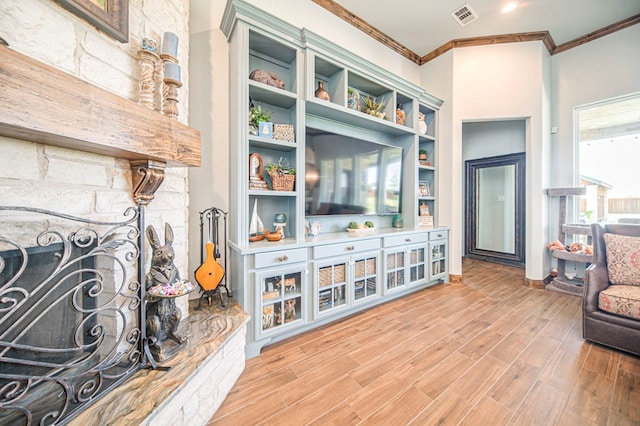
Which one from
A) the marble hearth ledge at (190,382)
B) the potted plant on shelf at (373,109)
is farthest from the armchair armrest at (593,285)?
the marble hearth ledge at (190,382)

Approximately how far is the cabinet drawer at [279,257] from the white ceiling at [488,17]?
294 centimetres

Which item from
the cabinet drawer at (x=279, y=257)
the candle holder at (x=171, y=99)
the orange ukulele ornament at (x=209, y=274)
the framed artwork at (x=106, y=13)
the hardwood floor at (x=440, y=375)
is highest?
the framed artwork at (x=106, y=13)

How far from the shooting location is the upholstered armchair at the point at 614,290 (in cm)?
173

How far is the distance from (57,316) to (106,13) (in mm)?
1375

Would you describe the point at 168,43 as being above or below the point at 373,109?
below

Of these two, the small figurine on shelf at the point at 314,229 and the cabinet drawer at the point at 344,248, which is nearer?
the cabinet drawer at the point at 344,248

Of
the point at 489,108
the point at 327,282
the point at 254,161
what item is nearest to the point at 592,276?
the point at 327,282

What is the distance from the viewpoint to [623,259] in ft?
6.37

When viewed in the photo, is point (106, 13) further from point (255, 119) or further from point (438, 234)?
point (438, 234)

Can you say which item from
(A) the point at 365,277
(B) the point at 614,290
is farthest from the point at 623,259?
(A) the point at 365,277

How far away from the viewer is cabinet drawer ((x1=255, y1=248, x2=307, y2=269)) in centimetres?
177

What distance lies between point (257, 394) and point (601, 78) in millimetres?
5354

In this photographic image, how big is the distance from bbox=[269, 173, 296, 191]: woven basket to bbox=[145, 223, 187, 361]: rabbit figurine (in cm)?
101

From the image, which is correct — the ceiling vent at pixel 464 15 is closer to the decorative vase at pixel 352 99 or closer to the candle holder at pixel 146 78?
the decorative vase at pixel 352 99
